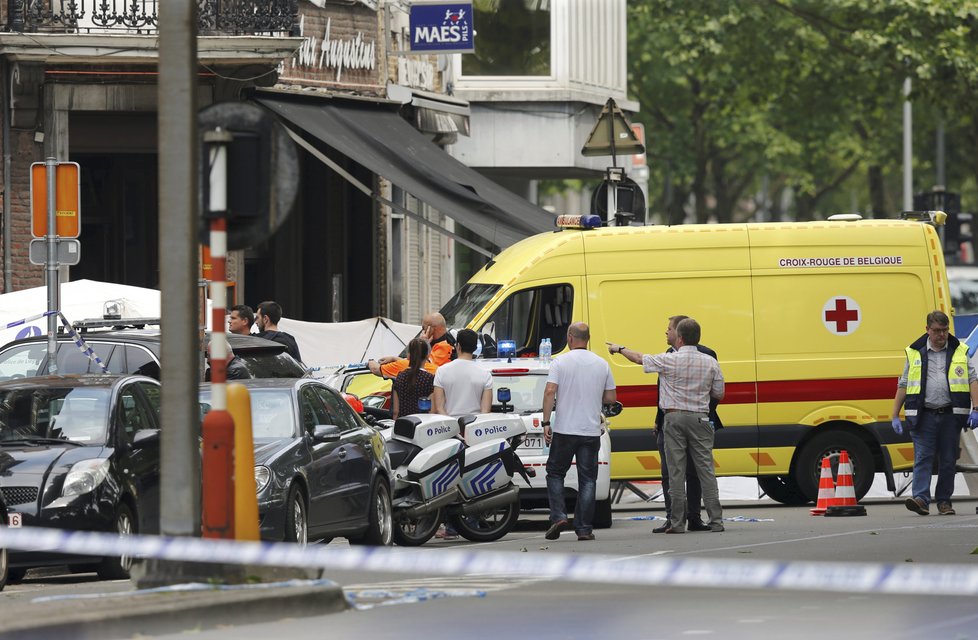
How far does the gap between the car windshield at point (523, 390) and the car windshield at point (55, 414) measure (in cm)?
444

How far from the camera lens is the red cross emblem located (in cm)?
1975

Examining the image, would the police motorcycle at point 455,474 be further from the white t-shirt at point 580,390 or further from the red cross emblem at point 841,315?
the red cross emblem at point 841,315

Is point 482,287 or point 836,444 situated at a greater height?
point 482,287

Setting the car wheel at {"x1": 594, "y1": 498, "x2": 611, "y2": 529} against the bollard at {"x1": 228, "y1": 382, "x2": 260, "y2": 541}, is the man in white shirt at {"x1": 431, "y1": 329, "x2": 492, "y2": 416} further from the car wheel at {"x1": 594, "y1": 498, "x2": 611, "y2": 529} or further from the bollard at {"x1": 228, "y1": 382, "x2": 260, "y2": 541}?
the bollard at {"x1": 228, "y1": 382, "x2": 260, "y2": 541}

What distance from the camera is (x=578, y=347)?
53.1ft

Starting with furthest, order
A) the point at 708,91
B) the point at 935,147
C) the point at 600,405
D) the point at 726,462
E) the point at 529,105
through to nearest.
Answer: the point at 935,147
the point at 708,91
the point at 529,105
the point at 726,462
the point at 600,405

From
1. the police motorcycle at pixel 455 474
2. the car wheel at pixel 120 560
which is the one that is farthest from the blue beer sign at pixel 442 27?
the car wheel at pixel 120 560

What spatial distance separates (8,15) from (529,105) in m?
10.1

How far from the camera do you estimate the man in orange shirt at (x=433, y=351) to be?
59.3ft

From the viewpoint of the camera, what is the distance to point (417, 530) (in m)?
16.1

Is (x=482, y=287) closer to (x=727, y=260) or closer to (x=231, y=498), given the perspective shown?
(x=727, y=260)

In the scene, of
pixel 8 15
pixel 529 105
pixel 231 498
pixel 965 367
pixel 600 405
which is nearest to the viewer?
pixel 231 498

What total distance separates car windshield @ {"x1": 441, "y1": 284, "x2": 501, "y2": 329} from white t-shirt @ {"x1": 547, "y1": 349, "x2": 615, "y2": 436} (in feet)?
11.5

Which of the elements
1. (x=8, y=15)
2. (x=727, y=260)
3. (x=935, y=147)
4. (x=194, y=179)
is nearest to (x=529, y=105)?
(x=8, y=15)
